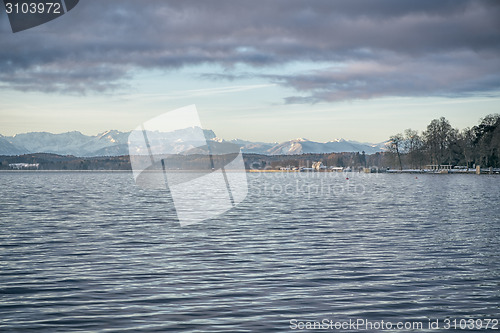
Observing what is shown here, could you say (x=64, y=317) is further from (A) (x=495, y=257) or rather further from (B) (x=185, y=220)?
(B) (x=185, y=220)

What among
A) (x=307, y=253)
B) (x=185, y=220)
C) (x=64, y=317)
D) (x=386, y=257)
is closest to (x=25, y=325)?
(x=64, y=317)

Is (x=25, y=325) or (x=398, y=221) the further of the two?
(x=398, y=221)

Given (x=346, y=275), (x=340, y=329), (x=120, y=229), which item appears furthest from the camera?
(x=120, y=229)

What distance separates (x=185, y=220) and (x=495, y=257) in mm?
26237

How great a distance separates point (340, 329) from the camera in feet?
49.8

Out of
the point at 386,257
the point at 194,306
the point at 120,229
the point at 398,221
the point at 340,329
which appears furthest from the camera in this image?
the point at 398,221

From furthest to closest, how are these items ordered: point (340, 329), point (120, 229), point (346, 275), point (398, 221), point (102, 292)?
point (398, 221) → point (120, 229) → point (346, 275) → point (102, 292) → point (340, 329)

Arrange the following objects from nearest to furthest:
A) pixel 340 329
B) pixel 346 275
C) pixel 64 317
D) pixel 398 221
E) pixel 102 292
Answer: pixel 340 329 → pixel 64 317 → pixel 102 292 → pixel 346 275 → pixel 398 221

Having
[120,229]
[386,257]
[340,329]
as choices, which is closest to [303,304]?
[340,329]

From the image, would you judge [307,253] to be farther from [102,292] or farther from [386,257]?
[102,292]

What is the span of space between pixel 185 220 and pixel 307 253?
66.4 feet

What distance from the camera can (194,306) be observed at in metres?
17.3

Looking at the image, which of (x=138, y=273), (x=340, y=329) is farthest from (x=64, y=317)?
(x=340, y=329)

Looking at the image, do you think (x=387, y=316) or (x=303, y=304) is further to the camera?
(x=303, y=304)
